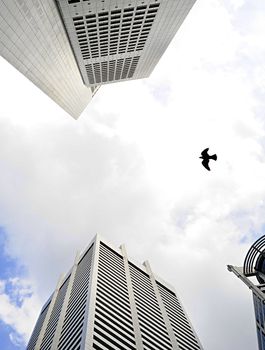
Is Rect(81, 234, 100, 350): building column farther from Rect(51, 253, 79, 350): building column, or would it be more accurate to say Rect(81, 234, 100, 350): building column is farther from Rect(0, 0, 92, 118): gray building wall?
Rect(0, 0, 92, 118): gray building wall

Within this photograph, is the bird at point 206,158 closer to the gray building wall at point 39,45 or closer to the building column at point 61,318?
the gray building wall at point 39,45

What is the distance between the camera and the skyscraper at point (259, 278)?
2012 inches

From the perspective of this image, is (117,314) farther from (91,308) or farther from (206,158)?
(206,158)

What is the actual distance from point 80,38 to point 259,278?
2107 inches

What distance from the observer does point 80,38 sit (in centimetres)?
5734

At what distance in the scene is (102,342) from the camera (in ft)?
153

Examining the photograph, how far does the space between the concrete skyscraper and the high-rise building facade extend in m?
39.2

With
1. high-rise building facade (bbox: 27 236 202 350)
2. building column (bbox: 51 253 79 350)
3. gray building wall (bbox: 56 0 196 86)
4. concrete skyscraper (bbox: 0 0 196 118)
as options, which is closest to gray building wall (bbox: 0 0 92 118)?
concrete skyscraper (bbox: 0 0 196 118)

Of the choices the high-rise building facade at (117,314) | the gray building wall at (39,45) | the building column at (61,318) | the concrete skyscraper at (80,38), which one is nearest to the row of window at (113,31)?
the concrete skyscraper at (80,38)

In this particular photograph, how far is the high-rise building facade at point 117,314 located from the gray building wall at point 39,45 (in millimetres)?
38633

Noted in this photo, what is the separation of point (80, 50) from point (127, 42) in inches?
385

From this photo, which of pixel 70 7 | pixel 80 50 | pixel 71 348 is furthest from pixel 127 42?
pixel 71 348

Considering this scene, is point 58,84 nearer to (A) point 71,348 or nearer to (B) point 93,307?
(B) point 93,307

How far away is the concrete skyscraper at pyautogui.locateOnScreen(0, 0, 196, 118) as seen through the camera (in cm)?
3691
